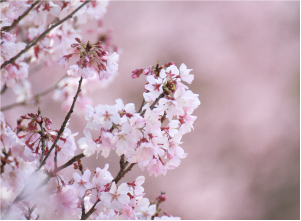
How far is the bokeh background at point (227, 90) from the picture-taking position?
11.4 feet

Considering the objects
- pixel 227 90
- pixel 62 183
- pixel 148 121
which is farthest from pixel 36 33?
pixel 227 90

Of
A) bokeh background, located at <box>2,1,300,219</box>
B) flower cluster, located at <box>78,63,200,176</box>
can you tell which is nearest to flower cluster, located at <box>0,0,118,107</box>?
flower cluster, located at <box>78,63,200,176</box>

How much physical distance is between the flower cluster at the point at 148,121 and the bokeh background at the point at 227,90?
2664 mm

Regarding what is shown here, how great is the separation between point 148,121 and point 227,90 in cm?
306

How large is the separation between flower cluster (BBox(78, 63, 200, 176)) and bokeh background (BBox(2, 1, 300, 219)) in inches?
105

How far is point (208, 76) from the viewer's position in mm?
3689

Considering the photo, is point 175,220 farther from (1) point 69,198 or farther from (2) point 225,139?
(2) point 225,139

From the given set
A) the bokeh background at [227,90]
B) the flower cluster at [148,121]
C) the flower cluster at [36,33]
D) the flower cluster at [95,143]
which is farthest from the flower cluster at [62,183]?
the bokeh background at [227,90]

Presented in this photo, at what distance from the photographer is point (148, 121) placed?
0.78m

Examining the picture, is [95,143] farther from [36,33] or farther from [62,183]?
[36,33]

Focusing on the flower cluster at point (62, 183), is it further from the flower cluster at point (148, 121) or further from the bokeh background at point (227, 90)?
the bokeh background at point (227, 90)

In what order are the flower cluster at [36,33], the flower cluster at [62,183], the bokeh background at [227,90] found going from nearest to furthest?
the flower cluster at [62,183] < the flower cluster at [36,33] < the bokeh background at [227,90]

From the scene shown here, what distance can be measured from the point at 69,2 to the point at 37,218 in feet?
2.42

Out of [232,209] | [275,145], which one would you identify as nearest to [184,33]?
[275,145]
